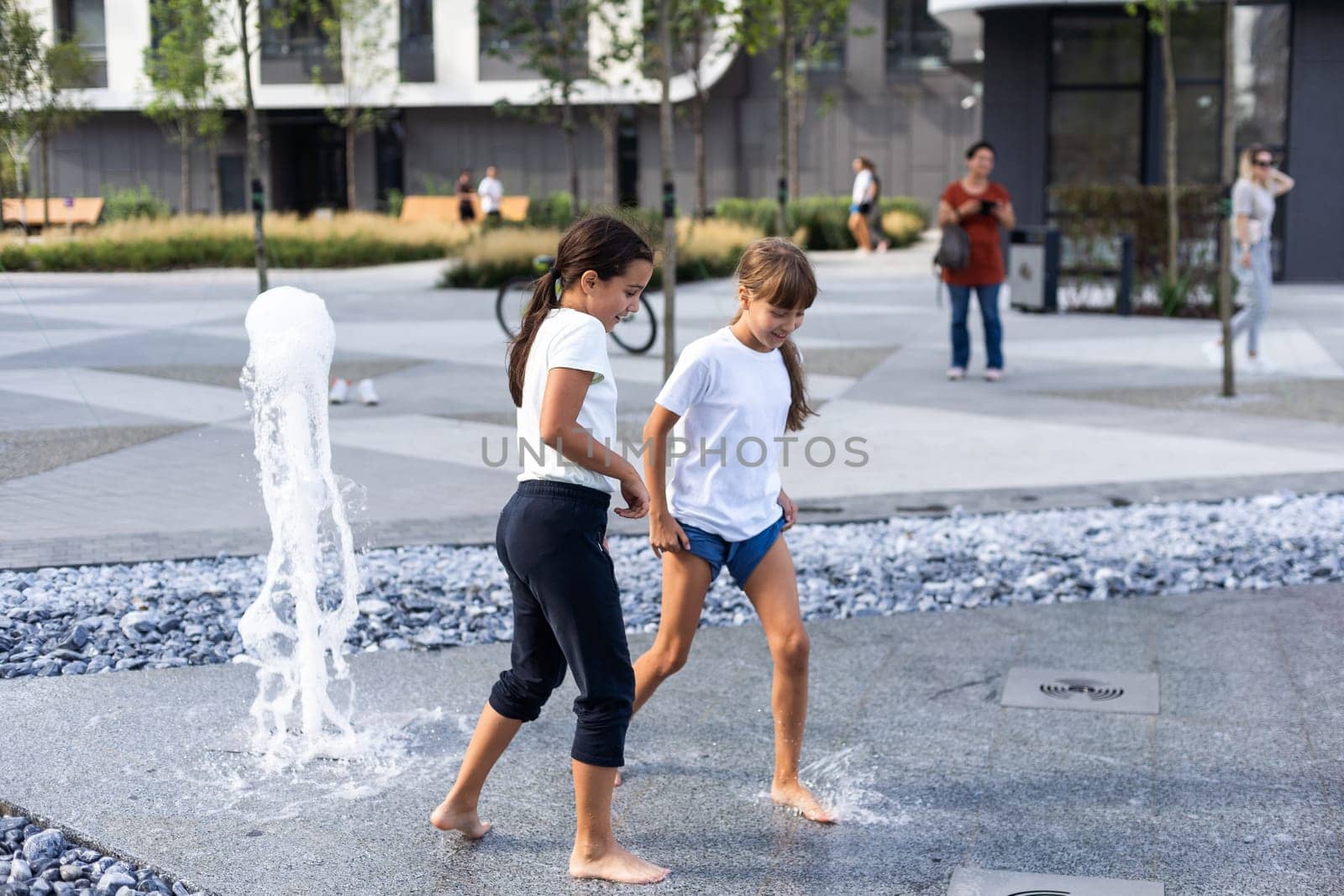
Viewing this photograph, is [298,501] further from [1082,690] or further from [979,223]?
[979,223]

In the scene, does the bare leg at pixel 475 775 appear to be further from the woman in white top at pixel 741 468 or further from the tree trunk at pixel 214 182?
the tree trunk at pixel 214 182

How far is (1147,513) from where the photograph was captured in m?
7.30

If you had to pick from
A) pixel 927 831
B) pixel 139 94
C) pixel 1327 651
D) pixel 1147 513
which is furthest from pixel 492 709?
pixel 139 94

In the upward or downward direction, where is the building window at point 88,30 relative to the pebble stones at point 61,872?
upward

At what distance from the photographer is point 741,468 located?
12.4 feet

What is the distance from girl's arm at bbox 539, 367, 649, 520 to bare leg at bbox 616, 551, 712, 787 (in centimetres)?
50

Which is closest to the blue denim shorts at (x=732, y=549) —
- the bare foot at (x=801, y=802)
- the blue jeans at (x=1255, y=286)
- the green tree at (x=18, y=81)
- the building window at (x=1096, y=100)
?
the bare foot at (x=801, y=802)

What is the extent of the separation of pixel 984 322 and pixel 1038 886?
29.4ft

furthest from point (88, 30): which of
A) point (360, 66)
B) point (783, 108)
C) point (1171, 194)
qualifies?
point (360, 66)

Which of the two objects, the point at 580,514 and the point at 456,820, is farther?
the point at 456,820

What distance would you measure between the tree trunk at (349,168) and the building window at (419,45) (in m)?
2.48

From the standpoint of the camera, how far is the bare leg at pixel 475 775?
364 cm

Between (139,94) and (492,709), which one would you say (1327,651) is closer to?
(492,709)

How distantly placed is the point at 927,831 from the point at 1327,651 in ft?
7.22
